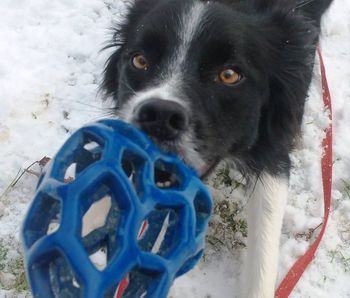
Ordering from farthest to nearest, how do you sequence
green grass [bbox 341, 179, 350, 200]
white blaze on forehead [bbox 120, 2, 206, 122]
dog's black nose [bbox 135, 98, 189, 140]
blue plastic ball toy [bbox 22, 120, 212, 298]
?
green grass [bbox 341, 179, 350, 200], white blaze on forehead [bbox 120, 2, 206, 122], dog's black nose [bbox 135, 98, 189, 140], blue plastic ball toy [bbox 22, 120, 212, 298]

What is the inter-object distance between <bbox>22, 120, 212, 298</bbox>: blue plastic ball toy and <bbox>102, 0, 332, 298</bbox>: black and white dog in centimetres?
22

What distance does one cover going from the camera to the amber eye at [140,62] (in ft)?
7.31

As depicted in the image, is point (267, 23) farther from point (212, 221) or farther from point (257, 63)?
point (212, 221)

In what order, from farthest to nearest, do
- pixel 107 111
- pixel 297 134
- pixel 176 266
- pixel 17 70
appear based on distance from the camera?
pixel 17 70
pixel 107 111
pixel 297 134
pixel 176 266

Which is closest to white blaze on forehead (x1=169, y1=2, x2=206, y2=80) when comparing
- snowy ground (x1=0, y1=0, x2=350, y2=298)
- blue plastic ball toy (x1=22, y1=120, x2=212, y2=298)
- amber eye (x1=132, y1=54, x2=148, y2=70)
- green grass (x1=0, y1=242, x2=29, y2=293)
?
amber eye (x1=132, y1=54, x2=148, y2=70)

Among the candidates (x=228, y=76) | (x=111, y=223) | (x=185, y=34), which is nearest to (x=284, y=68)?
(x=228, y=76)

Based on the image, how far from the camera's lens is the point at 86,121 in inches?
132

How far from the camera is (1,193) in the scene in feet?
9.55

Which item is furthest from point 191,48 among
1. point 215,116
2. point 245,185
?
point 245,185

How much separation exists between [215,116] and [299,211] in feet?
4.01

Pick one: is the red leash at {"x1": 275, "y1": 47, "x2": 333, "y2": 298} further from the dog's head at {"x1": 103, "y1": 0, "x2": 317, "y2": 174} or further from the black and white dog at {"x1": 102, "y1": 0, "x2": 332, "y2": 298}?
the dog's head at {"x1": 103, "y1": 0, "x2": 317, "y2": 174}

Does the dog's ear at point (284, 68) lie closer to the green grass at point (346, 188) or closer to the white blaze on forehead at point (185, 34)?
the white blaze on forehead at point (185, 34)

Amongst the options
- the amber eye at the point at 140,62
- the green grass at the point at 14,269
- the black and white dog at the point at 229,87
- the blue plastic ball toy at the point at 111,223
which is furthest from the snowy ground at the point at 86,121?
the blue plastic ball toy at the point at 111,223

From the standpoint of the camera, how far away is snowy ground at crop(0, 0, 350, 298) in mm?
2760
